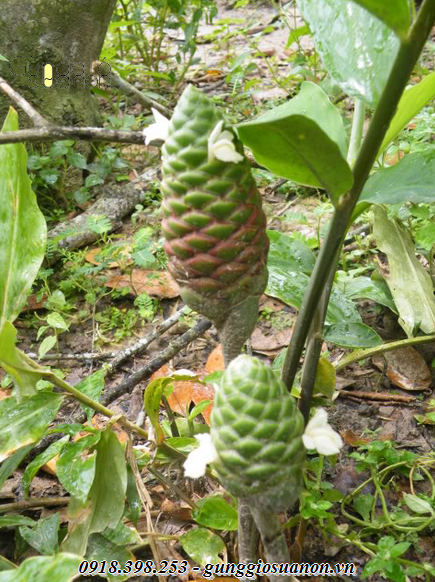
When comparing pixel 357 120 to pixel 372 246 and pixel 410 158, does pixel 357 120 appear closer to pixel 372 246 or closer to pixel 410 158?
pixel 410 158

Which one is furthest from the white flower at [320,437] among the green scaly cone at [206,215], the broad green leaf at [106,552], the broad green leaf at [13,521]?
the broad green leaf at [13,521]

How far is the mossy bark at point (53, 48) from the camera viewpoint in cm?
232

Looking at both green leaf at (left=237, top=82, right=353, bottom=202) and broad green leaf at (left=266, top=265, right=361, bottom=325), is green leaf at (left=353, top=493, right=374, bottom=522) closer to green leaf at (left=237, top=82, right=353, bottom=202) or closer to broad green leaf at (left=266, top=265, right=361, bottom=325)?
broad green leaf at (left=266, top=265, right=361, bottom=325)

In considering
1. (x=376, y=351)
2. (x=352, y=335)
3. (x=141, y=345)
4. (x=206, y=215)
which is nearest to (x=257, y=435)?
(x=206, y=215)

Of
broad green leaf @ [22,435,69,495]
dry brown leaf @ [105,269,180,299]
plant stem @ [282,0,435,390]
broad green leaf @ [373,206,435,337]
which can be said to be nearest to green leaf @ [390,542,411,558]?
plant stem @ [282,0,435,390]

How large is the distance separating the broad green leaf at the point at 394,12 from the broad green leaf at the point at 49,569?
676 mm

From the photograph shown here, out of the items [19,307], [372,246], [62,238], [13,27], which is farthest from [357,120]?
[13,27]

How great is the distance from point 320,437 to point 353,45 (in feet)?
1.68

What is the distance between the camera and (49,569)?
707mm

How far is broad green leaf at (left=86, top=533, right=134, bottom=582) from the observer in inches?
40.6

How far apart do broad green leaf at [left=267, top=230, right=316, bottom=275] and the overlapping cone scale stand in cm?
51

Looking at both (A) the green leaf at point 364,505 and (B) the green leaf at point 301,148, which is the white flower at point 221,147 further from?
(A) the green leaf at point 364,505

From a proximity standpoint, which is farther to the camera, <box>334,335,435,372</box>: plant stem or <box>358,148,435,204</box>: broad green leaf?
<box>334,335,435,372</box>: plant stem

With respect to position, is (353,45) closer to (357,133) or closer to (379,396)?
(357,133)
